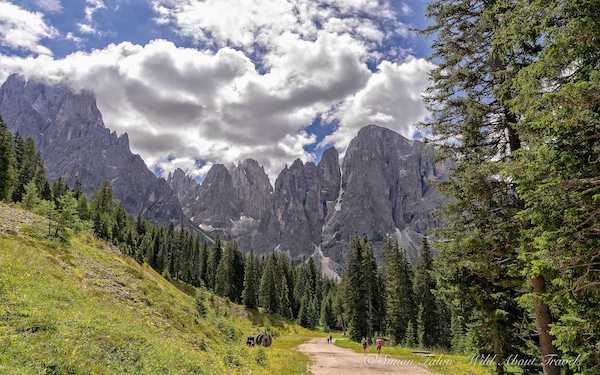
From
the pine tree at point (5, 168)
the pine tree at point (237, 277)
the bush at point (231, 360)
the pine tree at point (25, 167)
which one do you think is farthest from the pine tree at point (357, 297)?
the pine tree at point (25, 167)

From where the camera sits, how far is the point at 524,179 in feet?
28.8

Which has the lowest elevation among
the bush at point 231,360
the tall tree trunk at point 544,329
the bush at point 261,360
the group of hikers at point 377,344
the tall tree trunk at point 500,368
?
the group of hikers at point 377,344

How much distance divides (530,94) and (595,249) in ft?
12.6

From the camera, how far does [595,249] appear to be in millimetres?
7449

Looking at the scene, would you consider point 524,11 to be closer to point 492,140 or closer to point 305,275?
point 492,140

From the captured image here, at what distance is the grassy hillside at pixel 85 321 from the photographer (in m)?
9.90

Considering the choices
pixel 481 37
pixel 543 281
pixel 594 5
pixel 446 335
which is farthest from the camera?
pixel 446 335

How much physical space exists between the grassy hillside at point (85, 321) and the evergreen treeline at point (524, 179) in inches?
429

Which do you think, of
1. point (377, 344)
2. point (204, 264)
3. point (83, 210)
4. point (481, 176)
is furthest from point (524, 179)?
point (204, 264)

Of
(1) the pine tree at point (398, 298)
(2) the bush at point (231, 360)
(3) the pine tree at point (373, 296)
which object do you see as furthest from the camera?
(1) the pine tree at point (398, 298)

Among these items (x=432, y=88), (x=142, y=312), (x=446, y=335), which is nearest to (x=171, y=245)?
(x=446, y=335)

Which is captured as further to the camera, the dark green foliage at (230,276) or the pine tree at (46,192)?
the dark green foliage at (230,276)

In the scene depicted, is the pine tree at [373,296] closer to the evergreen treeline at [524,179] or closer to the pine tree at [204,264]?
the evergreen treeline at [524,179]

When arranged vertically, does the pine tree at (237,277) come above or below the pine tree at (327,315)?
above
